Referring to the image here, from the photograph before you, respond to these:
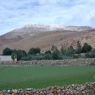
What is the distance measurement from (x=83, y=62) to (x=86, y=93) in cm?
4797

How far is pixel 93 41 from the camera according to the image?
138 m

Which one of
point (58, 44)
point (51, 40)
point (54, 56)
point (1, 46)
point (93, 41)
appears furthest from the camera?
point (1, 46)

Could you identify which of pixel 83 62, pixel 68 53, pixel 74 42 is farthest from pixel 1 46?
pixel 83 62

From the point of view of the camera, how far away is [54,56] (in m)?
87.1

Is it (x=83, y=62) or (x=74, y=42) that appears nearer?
(x=83, y=62)

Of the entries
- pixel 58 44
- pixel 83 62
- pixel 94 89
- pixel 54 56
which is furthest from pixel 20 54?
pixel 94 89

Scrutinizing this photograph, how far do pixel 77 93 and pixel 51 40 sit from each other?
506ft

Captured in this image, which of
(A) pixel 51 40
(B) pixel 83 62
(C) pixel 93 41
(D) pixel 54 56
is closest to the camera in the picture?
(B) pixel 83 62

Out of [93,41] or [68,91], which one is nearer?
[68,91]

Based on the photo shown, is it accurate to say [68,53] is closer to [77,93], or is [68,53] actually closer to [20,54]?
[20,54]

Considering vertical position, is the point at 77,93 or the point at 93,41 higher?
the point at 93,41

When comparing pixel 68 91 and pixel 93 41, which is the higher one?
pixel 93 41

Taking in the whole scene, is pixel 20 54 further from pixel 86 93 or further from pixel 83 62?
pixel 86 93

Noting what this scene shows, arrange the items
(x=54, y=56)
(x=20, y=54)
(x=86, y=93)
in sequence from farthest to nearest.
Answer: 1. (x=20, y=54)
2. (x=54, y=56)
3. (x=86, y=93)
